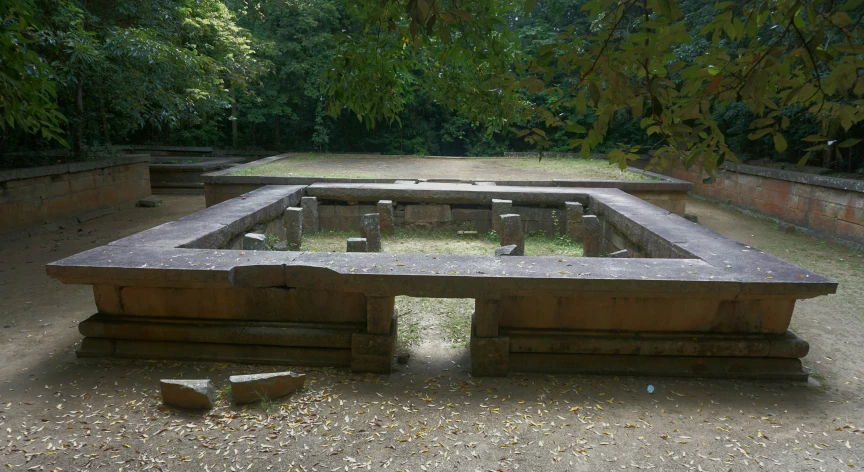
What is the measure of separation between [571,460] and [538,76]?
194cm

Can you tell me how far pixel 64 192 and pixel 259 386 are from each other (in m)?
7.87

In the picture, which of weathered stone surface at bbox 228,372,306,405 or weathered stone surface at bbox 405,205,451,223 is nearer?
weathered stone surface at bbox 228,372,306,405

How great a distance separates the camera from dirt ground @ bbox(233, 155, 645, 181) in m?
9.58

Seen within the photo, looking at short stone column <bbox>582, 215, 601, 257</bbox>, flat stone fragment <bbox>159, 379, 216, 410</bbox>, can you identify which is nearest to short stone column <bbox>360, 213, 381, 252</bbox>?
short stone column <bbox>582, 215, 601, 257</bbox>

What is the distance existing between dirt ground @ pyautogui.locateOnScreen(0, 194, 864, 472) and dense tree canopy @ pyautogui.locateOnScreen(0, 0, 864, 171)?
1.57m

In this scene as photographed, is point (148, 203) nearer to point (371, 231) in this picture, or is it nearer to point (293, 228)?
point (293, 228)

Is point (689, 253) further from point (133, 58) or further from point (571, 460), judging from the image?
point (133, 58)

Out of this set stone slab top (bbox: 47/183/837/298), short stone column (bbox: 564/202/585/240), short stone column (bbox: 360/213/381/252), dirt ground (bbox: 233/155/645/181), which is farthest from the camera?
dirt ground (bbox: 233/155/645/181)

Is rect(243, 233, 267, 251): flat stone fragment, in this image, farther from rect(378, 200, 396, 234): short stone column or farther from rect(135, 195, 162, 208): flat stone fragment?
rect(135, 195, 162, 208): flat stone fragment

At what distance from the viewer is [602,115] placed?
1558 millimetres

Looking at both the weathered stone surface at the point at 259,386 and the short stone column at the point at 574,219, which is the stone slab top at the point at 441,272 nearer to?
the weathered stone surface at the point at 259,386

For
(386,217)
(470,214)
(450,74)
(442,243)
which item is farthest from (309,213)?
(450,74)

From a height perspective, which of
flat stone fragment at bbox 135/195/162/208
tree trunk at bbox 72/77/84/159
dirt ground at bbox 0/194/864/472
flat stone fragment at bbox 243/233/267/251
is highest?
tree trunk at bbox 72/77/84/159

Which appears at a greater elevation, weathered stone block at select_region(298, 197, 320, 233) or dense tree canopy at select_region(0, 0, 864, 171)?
dense tree canopy at select_region(0, 0, 864, 171)
